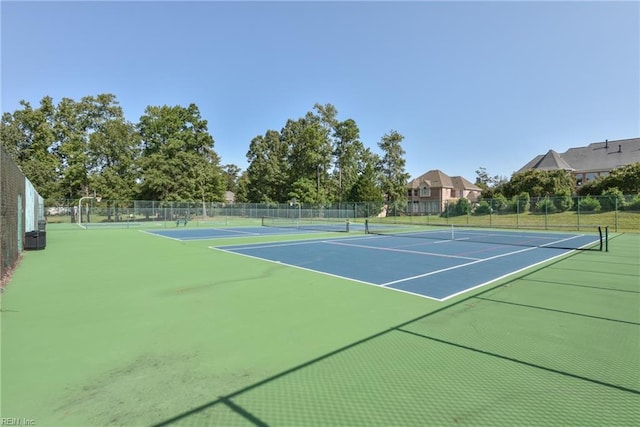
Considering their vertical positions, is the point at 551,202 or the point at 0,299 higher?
the point at 551,202

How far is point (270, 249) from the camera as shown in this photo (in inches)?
601

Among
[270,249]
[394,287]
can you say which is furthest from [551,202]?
[394,287]

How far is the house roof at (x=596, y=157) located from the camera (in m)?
61.4

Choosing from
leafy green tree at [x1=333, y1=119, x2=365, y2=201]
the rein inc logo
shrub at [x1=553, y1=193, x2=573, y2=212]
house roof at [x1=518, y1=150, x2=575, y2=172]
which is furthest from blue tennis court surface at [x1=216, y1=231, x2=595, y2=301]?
house roof at [x1=518, y1=150, x2=575, y2=172]

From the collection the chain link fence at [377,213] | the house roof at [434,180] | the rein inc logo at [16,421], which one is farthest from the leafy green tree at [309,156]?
the rein inc logo at [16,421]

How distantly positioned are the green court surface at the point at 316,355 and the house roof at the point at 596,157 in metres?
69.6

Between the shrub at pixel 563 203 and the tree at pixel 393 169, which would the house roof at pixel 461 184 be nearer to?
the tree at pixel 393 169

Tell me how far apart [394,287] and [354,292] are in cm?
104

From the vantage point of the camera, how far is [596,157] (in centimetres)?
6531

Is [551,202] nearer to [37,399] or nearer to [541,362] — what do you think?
[541,362]

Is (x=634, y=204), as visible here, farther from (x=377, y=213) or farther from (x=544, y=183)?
(x=377, y=213)

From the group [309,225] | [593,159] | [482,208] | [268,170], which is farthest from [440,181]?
[309,225]

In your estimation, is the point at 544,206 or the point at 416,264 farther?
the point at 544,206

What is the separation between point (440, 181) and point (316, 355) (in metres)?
73.3
